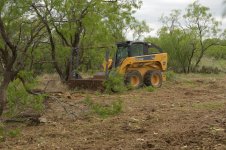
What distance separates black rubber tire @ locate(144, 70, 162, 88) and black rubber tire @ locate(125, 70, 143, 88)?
17.5 inches

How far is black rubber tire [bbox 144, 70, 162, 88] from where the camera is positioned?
19.2m

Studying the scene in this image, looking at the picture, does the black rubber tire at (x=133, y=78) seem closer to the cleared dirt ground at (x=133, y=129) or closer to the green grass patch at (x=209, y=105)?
the cleared dirt ground at (x=133, y=129)

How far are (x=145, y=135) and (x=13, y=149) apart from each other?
91.7 inches

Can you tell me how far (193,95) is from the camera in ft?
52.1

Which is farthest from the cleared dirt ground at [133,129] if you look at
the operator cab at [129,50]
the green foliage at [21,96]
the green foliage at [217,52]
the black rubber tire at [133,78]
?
the green foliage at [217,52]

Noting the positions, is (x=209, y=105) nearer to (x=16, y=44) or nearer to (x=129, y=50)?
(x=16, y=44)

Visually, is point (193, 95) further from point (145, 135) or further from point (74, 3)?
point (145, 135)

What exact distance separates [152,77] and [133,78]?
4.47 feet

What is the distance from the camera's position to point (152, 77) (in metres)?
19.5

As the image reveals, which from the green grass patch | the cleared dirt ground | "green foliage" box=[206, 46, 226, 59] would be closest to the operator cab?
the cleared dirt ground

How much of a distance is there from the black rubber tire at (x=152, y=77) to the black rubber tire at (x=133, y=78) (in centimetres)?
44

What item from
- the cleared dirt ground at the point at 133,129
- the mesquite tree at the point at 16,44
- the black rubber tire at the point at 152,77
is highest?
the mesquite tree at the point at 16,44

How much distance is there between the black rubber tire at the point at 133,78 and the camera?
1805 centimetres

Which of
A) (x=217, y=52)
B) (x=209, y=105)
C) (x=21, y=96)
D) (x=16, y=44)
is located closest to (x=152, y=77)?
(x=209, y=105)
